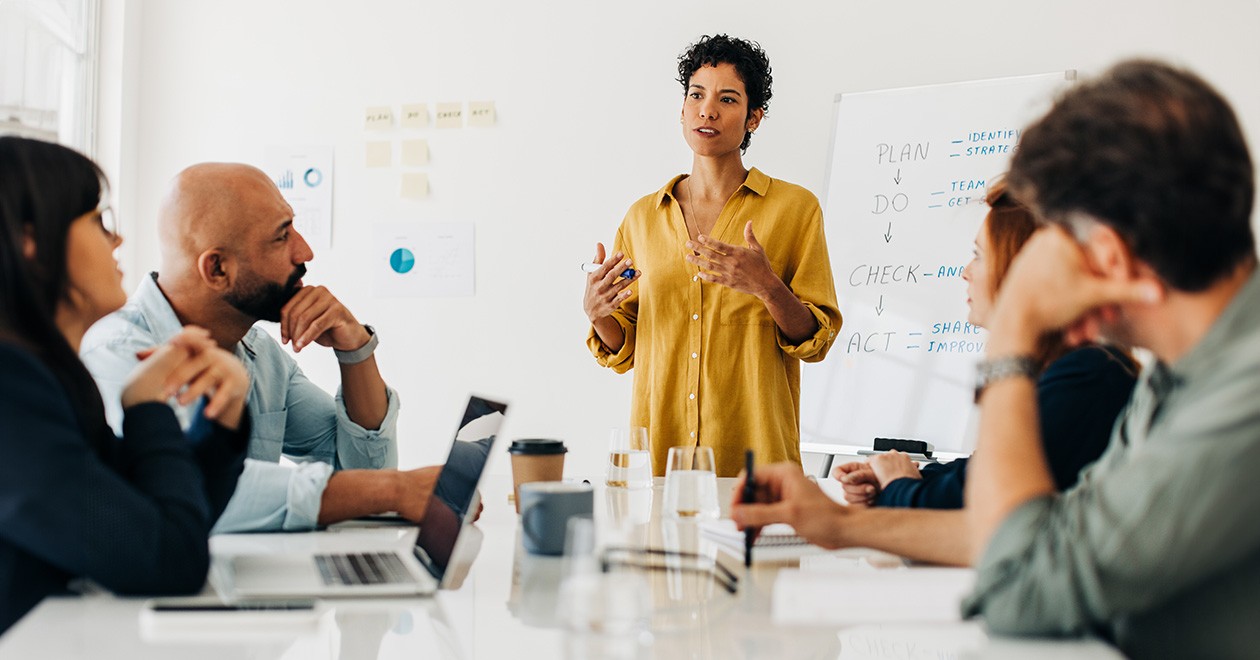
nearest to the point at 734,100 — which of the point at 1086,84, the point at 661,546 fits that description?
the point at 661,546

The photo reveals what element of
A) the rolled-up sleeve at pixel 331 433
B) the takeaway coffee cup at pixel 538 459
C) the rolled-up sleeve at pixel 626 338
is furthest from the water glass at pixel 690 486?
the rolled-up sleeve at pixel 626 338

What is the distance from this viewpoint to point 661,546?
53.6 inches

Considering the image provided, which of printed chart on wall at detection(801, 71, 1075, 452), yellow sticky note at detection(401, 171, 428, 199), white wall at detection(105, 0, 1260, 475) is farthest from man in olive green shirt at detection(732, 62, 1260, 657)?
yellow sticky note at detection(401, 171, 428, 199)

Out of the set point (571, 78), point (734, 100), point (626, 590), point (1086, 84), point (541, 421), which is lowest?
point (541, 421)

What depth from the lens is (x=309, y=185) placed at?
402cm

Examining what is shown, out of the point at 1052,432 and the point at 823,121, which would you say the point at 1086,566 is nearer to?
the point at 1052,432

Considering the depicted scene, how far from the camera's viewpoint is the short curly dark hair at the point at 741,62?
105 inches

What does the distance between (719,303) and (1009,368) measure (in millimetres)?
1608

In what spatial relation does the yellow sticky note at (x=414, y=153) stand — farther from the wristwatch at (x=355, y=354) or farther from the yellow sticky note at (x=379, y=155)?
the wristwatch at (x=355, y=354)

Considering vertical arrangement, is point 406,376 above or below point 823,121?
below

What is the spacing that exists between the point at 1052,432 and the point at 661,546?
1.70 feet

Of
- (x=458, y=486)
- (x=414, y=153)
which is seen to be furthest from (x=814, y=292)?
(x=414, y=153)

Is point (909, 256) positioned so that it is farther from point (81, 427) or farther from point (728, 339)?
point (81, 427)

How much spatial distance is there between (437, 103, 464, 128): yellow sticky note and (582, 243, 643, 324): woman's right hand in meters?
1.69
